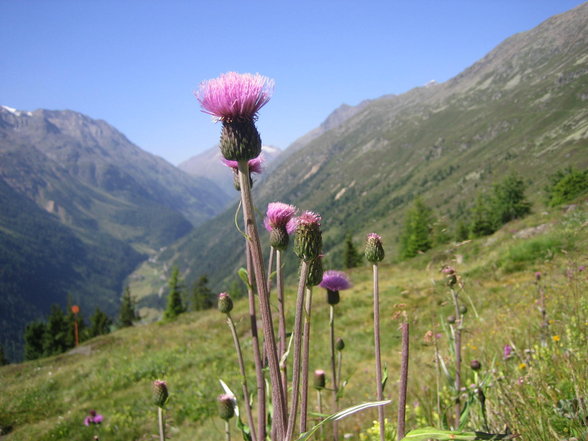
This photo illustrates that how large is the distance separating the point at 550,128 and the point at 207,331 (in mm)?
204139

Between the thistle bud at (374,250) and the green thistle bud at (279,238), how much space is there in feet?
1.79

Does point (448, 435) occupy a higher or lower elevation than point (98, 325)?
higher

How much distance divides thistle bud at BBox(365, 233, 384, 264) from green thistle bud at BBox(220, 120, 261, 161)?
3.22 ft

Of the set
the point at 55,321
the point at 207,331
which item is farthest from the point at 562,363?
the point at 55,321

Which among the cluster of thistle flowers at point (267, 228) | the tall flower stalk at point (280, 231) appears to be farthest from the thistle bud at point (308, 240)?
the tall flower stalk at point (280, 231)

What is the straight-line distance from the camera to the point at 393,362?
9453 mm

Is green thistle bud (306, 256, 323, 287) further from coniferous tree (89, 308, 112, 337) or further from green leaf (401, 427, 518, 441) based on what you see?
coniferous tree (89, 308, 112, 337)

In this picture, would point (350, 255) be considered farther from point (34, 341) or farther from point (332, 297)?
point (34, 341)

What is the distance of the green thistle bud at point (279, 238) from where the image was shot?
85.4 inches

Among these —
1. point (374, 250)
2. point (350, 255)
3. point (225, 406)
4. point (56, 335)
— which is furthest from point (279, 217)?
point (56, 335)

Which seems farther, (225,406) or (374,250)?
(225,406)

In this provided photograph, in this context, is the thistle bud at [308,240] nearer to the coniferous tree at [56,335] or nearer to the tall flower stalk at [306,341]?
the tall flower stalk at [306,341]

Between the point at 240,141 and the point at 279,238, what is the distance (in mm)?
623

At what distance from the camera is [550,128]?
171 metres
